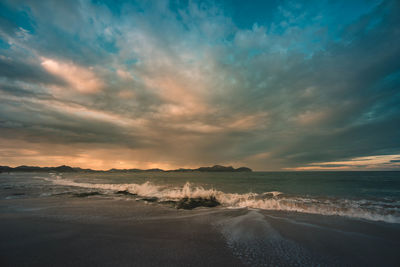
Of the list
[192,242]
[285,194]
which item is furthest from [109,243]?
[285,194]

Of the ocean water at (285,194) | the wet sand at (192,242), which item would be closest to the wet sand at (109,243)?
the wet sand at (192,242)

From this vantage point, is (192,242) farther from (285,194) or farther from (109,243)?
(285,194)

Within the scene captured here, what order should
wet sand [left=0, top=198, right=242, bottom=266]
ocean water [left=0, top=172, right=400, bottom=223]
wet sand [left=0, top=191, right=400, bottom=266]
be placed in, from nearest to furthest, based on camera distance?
wet sand [left=0, top=198, right=242, bottom=266]
wet sand [left=0, top=191, right=400, bottom=266]
ocean water [left=0, top=172, right=400, bottom=223]

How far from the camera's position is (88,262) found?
3783 mm

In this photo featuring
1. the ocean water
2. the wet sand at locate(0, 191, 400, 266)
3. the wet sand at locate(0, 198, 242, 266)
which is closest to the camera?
the wet sand at locate(0, 198, 242, 266)

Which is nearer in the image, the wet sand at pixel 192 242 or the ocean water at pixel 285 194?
the wet sand at pixel 192 242

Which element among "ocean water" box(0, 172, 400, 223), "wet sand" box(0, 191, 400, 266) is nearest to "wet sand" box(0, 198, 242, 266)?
"wet sand" box(0, 191, 400, 266)

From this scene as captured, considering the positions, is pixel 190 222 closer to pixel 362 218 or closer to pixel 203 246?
pixel 203 246

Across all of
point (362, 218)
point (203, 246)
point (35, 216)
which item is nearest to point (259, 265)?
point (203, 246)

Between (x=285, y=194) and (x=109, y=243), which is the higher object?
(x=109, y=243)

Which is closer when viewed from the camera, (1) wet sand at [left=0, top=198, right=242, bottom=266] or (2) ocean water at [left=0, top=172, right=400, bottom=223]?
(1) wet sand at [left=0, top=198, right=242, bottom=266]

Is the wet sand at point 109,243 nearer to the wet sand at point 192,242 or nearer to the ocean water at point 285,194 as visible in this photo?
the wet sand at point 192,242

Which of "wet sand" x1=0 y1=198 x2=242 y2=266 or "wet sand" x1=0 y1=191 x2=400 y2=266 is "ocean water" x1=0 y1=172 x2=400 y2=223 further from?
"wet sand" x1=0 y1=198 x2=242 y2=266

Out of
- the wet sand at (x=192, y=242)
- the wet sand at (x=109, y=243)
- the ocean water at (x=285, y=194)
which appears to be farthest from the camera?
the ocean water at (x=285, y=194)
